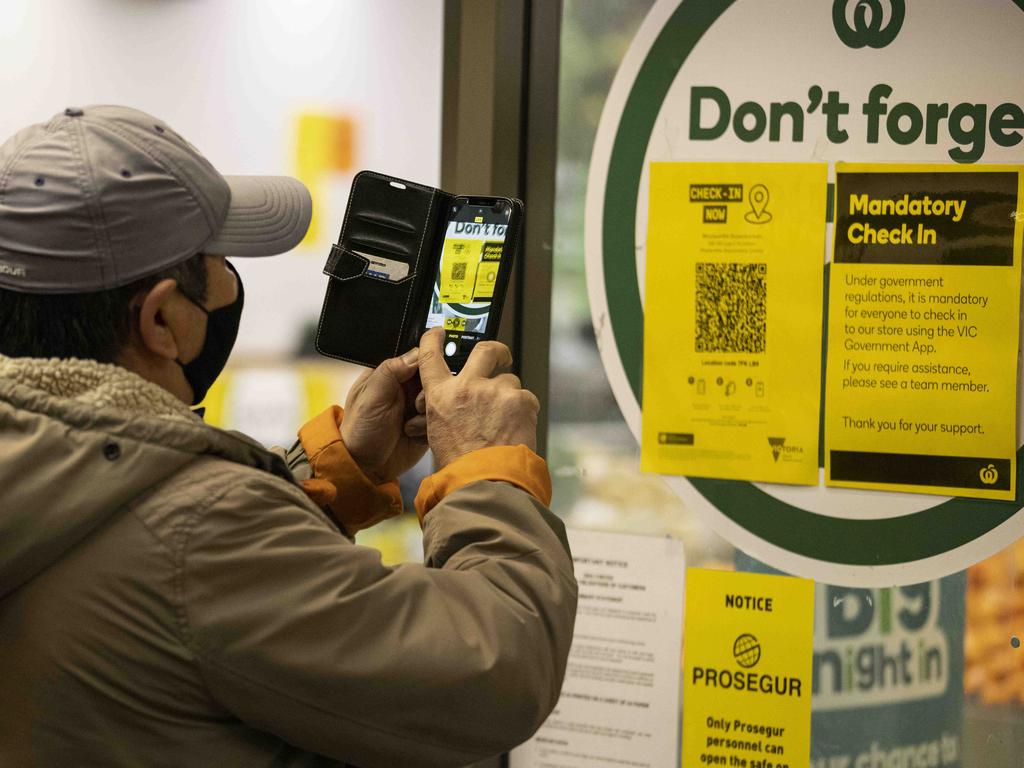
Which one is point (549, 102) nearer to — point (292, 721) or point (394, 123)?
point (394, 123)

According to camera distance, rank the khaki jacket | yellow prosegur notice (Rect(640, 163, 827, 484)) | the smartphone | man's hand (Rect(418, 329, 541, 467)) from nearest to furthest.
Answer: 1. the khaki jacket
2. man's hand (Rect(418, 329, 541, 467))
3. the smartphone
4. yellow prosegur notice (Rect(640, 163, 827, 484))

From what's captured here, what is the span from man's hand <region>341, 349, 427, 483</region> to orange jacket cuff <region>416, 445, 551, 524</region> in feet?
1.01

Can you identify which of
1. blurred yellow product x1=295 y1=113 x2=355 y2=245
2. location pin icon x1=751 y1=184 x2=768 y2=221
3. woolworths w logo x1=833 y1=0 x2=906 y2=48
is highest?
woolworths w logo x1=833 y1=0 x2=906 y2=48

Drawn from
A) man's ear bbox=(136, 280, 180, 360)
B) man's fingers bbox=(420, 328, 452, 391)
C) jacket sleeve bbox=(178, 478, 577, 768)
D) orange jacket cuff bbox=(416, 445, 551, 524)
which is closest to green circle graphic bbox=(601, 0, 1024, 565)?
man's fingers bbox=(420, 328, 452, 391)

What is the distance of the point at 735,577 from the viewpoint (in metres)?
1.87

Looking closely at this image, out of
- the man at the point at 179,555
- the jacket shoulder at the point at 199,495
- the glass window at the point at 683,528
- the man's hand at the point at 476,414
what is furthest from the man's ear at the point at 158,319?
the glass window at the point at 683,528

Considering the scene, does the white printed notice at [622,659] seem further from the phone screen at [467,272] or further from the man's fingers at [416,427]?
the phone screen at [467,272]

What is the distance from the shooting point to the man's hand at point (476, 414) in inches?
49.8

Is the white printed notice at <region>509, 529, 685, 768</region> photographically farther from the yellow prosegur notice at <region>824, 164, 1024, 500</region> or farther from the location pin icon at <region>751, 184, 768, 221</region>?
the location pin icon at <region>751, 184, 768, 221</region>

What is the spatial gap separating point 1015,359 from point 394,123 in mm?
1111

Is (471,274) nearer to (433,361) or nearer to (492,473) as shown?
(433,361)

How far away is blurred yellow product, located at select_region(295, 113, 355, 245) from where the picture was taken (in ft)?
6.96

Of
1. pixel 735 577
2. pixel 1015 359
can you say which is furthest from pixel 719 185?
pixel 735 577

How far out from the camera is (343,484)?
155 cm
